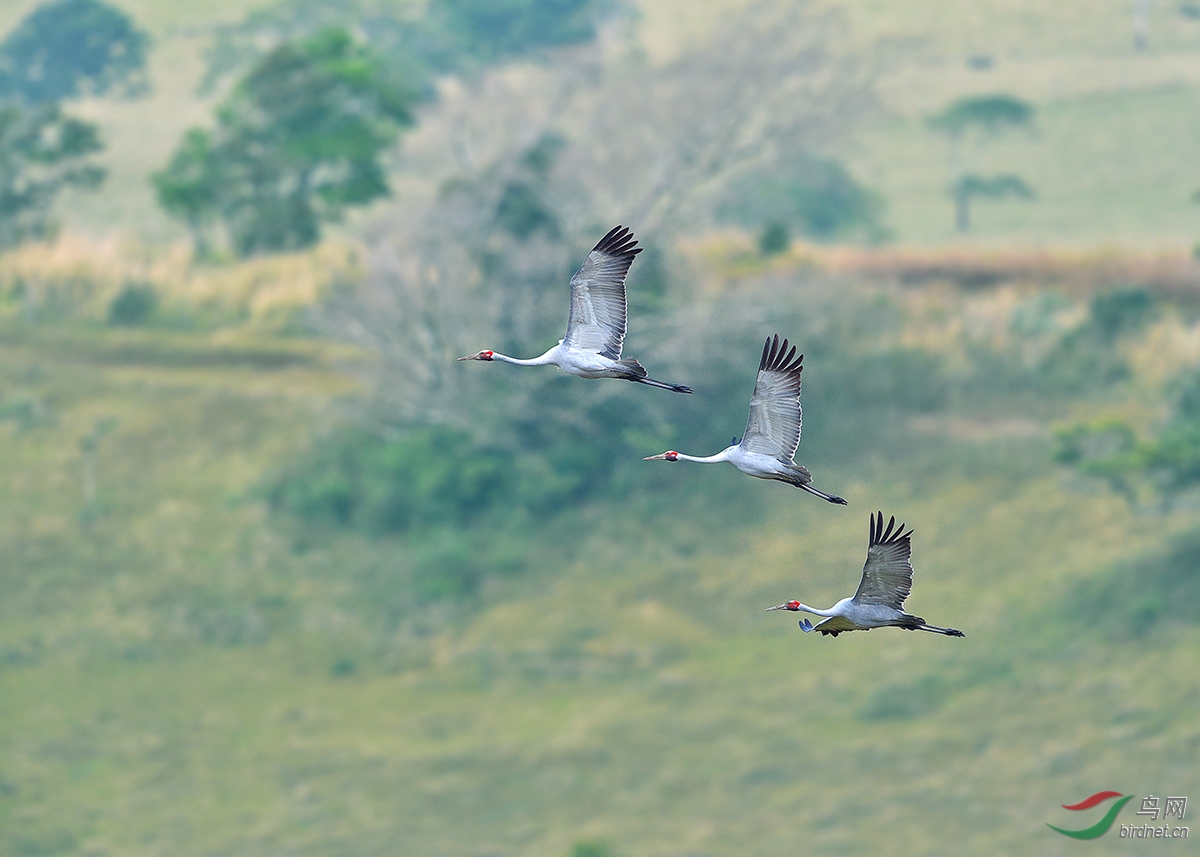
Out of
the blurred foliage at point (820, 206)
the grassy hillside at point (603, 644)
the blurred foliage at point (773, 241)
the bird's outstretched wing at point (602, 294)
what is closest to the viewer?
the bird's outstretched wing at point (602, 294)

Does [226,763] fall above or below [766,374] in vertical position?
below

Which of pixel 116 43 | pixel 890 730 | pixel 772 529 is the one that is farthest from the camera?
pixel 116 43

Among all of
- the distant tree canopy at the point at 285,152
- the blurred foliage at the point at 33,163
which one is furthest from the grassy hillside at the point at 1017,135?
the distant tree canopy at the point at 285,152

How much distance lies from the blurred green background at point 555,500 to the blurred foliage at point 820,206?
540 centimetres

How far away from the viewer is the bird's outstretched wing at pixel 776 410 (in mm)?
18812

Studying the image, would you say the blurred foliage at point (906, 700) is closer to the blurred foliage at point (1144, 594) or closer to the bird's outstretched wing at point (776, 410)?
the blurred foliage at point (1144, 594)

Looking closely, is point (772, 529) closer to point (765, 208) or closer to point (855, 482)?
point (855, 482)

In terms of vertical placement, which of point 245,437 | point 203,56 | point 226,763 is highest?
point 203,56

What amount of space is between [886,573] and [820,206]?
238ft

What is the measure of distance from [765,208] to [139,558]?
119 ft

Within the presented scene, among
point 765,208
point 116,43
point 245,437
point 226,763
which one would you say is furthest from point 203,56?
point 226,763

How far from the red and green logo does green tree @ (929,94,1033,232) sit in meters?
44.2

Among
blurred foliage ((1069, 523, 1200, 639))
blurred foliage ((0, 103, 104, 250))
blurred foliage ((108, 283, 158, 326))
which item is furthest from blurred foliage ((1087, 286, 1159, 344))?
blurred foliage ((0, 103, 104, 250))

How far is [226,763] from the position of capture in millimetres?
54656
